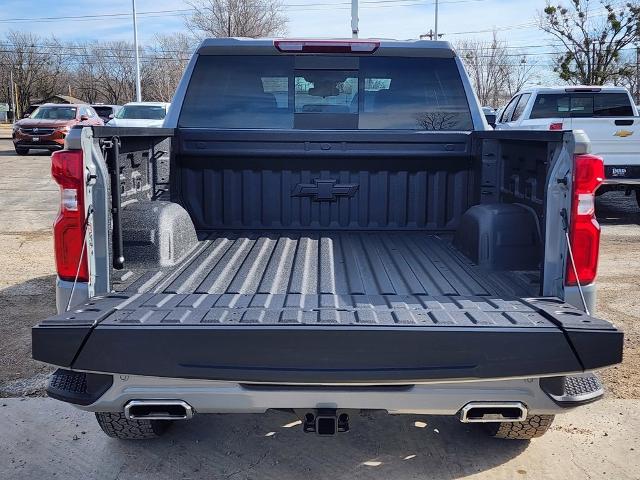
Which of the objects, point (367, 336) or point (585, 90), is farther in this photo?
point (585, 90)

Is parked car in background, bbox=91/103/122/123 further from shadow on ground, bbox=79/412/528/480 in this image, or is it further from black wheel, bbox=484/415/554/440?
black wheel, bbox=484/415/554/440

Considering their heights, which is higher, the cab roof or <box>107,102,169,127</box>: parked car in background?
the cab roof

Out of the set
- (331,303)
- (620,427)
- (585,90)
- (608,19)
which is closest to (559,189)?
(331,303)

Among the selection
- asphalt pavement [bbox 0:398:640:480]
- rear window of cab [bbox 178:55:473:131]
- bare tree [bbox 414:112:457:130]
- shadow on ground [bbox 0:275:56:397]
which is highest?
rear window of cab [bbox 178:55:473:131]

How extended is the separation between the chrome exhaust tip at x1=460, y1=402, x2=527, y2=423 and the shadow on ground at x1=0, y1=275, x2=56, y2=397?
2.99 metres

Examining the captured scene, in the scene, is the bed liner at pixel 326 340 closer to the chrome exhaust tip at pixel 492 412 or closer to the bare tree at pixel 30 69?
the chrome exhaust tip at pixel 492 412

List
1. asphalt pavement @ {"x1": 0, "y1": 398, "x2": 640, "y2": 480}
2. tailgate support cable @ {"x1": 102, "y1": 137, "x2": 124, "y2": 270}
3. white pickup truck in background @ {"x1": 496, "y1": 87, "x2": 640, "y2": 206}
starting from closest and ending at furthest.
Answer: tailgate support cable @ {"x1": 102, "y1": 137, "x2": 124, "y2": 270} < asphalt pavement @ {"x1": 0, "y1": 398, "x2": 640, "y2": 480} < white pickup truck in background @ {"x1": 496, "y1": 87, "x2": 640, "y2": 206}

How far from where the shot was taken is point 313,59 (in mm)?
4406

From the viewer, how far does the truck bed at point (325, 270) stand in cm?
320

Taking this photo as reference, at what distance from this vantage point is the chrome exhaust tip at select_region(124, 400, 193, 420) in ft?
8.82

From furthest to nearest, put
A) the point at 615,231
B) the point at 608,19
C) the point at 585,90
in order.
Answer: the point at 608,19, the point at 585,90, the point at 615,231

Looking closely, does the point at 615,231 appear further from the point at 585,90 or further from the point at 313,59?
the point at 313,59

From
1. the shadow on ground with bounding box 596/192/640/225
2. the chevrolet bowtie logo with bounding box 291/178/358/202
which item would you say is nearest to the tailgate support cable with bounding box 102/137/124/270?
the chevrolet bowtie logo with bounding box 291/178/358/202

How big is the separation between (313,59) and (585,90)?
920 centimetres
